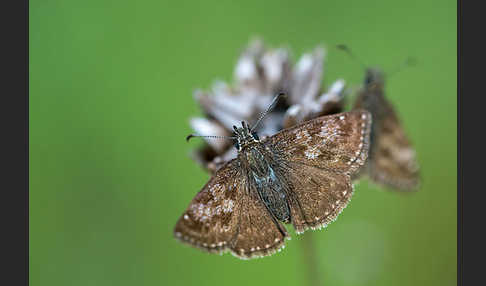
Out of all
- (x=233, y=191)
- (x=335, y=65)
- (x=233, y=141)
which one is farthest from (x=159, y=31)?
(x=233, y=191)

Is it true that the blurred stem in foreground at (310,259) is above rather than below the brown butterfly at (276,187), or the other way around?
below

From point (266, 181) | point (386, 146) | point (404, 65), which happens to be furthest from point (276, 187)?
point (404, 65)

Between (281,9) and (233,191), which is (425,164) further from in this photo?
(233,191)

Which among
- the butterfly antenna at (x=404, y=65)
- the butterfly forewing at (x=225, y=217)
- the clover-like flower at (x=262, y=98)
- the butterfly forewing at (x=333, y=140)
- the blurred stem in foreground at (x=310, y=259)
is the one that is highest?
the butterfly antenna at (x=404, y=65)

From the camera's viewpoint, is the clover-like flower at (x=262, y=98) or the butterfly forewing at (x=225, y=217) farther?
the clover-like flower at (x=262, y=98)

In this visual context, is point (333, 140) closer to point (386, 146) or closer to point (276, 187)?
point (276, 187)

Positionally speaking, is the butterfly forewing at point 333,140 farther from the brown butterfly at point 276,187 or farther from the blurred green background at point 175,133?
the blurred green background at point 175,133

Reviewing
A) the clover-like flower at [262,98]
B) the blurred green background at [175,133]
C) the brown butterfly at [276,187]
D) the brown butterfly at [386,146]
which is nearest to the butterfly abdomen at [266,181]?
the brown butterfly at [276,187]

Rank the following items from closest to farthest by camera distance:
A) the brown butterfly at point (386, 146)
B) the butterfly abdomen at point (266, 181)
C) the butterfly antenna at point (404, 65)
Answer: the butterfly abdomen at point (266, 181) → the brown butterfly at point (386, 146) → the butterfly antenna at point (404, 65)

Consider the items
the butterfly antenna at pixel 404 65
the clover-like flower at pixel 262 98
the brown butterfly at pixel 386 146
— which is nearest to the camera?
the clover-like flower at pixel 262 98

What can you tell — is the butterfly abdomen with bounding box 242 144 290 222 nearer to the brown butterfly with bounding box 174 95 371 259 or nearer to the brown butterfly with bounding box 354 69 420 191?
the brown butterfly with bounding box 174 95 371 259
